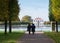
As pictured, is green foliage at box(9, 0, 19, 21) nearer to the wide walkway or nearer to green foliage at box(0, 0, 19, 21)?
green foliage at box(0, 0, 19, 21)

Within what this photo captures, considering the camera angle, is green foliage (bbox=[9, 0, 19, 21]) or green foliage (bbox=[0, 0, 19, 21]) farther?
green foliage (bbox=[9, 0, 19, 21])

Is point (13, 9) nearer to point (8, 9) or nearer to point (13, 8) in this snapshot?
point (13, 8)

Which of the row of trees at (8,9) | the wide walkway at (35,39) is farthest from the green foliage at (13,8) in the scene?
the wide walkway at (35,39)

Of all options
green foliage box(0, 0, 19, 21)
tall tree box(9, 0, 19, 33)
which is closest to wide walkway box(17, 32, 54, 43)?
green foliage box(0, 0, 19, 21)

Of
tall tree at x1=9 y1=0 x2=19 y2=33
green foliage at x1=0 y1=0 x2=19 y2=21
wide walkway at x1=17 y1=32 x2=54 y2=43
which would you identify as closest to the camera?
wide walkway at x1=17 y1=32 x2=54 y2=43

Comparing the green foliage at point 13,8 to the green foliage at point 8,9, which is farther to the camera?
the green foliage at point 13,8

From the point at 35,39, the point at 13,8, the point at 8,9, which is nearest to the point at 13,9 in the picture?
the point at 13,8

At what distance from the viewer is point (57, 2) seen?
143ft

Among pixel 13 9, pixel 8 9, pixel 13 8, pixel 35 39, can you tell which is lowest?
pixel 35 39

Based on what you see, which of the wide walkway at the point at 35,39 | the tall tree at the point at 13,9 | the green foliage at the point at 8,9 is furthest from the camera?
the tall tree at the point at 13,9

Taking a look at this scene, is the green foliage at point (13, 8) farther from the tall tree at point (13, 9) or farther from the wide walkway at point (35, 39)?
the wide walkway at point (35, 39)

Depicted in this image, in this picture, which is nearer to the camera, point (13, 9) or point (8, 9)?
point (8, 9)

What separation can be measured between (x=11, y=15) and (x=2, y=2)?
11.2m

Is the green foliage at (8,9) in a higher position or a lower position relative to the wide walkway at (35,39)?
higher
